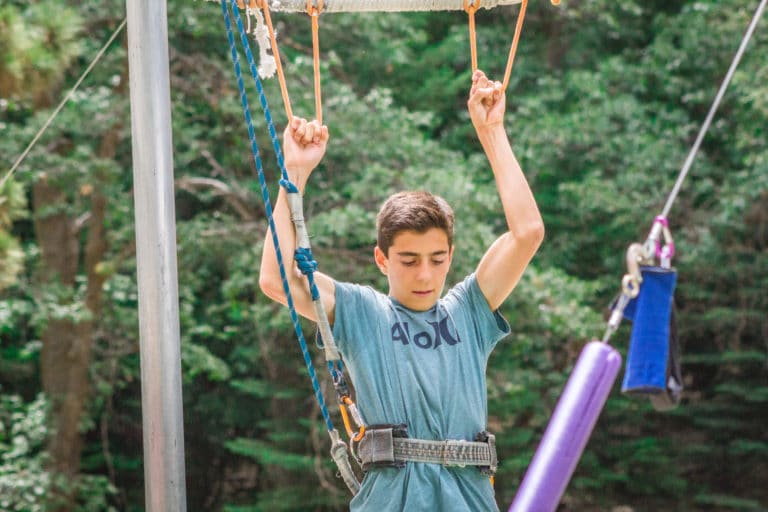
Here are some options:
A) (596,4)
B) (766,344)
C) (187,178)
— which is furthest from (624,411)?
(187,178)

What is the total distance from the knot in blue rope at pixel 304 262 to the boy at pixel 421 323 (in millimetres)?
19

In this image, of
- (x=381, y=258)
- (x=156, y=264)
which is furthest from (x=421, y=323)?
(x=156, y=264)

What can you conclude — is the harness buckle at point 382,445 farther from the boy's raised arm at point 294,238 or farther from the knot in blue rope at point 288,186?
the knot in blue rope at point 288,186

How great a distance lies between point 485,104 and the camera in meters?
1.70

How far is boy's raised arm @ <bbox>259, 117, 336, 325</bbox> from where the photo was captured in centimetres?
161

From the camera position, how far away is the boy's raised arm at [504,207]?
1638 millimetres

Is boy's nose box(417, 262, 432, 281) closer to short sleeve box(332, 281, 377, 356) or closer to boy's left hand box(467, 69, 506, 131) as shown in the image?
short sleeve box(332, 281, 377, 356)

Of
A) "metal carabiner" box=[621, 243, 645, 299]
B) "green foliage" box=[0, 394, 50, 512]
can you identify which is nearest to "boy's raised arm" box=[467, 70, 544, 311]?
"metal carabiner" box=[621, 243, 645, 299]

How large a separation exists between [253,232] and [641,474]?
3.30 m

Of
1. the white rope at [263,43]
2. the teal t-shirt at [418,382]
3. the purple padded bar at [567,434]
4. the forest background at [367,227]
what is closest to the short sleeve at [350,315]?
the teal t-shirt at [418,382]

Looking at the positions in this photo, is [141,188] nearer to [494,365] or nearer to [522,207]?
[522,207]

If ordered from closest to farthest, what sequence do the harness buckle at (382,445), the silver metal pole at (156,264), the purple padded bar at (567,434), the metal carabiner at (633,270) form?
the harness buckle at (382,445)
the silver metal pole at (156,264)
the purple padded bar at (567,434)
the metal carabiner at (633,270)

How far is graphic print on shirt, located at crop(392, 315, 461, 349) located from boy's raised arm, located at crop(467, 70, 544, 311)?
4.0 inches

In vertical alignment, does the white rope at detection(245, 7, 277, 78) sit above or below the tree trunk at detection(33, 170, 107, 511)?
below
